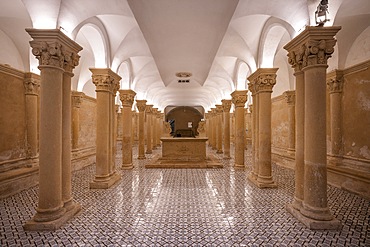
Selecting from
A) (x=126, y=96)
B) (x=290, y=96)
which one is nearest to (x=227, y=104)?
(x=290, y=96)

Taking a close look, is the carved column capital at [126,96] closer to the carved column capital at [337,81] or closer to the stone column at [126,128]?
the stone column at [126,128]

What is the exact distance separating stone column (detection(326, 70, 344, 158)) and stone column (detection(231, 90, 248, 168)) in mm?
4002

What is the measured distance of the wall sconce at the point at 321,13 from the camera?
4438mm

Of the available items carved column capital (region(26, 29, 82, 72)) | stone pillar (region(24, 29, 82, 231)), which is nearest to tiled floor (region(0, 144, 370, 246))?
stone pillar (region(24, 29, 82, 231))

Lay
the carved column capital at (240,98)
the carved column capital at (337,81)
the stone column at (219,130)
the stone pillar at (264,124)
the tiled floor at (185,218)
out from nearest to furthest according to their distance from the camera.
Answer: the tiled floor at (185,218), the stone pillar at (264,124), the carved column capital at (337,81), the carved column capital at (240,98), the stone column at (219,130)

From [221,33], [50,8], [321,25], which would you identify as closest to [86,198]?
[50,8]

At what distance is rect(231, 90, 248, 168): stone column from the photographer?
37.4 ft

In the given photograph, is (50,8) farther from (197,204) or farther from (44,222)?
(197,204)

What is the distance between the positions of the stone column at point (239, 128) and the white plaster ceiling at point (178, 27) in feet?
6.82

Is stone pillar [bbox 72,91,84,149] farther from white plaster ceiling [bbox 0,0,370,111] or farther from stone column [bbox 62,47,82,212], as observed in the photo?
stone column [bbox 62,47,82,212]

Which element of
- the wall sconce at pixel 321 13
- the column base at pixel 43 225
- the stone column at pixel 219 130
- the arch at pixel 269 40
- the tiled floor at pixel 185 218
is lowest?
the tiled floor at pixel 185 218

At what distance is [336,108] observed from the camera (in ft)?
28.0

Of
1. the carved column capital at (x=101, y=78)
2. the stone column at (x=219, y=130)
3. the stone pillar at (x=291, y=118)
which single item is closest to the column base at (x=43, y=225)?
the carved column capital at (x=101, y=78)

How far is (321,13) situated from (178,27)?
14.2 feet
